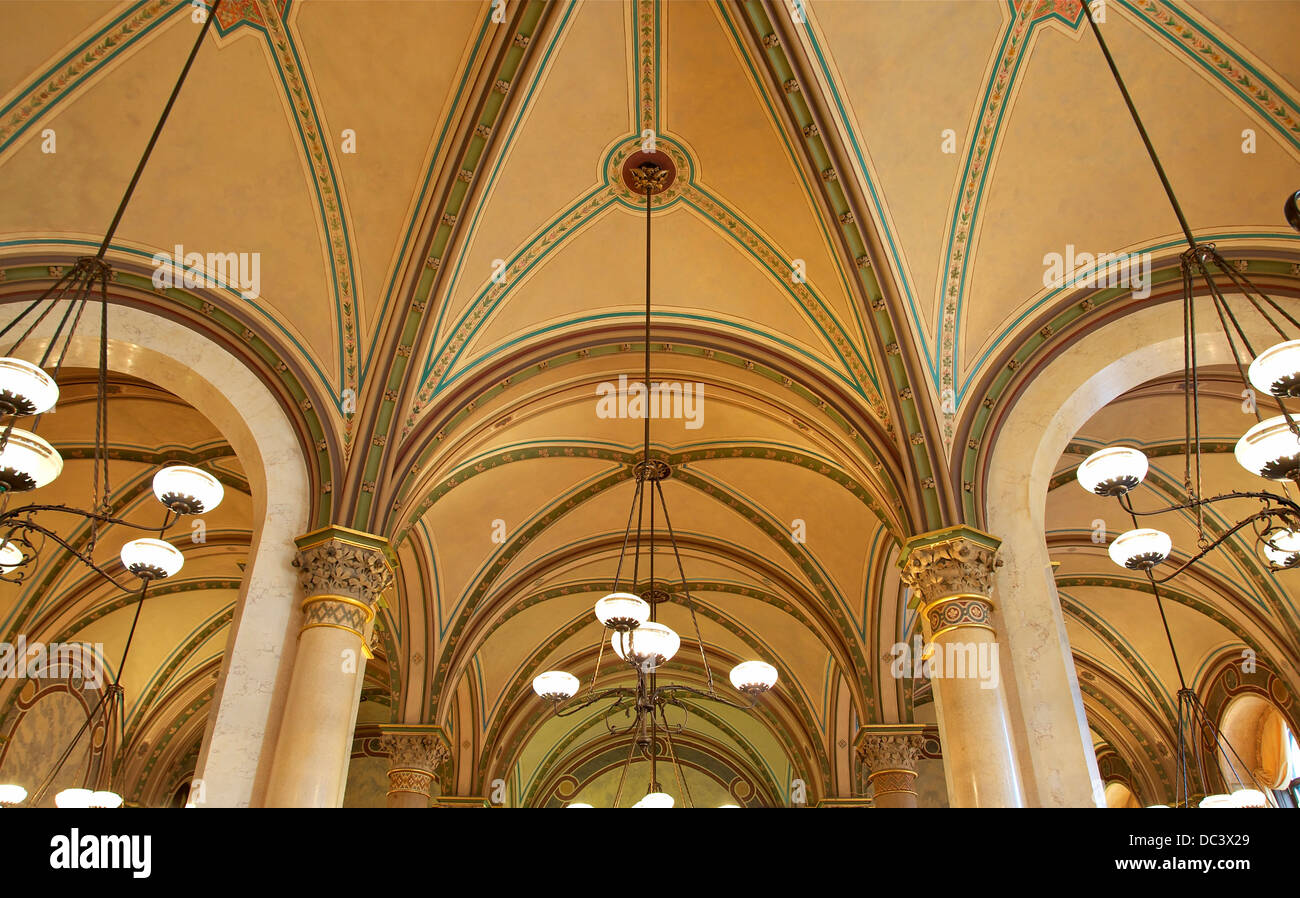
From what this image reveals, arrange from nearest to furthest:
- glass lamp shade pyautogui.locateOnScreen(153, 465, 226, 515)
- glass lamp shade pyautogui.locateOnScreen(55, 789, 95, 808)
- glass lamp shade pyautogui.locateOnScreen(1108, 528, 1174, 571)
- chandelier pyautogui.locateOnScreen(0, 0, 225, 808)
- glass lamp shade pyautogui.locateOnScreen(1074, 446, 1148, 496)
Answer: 1. chandelier pyautogui.locateOnScreen(0, 0, 225, 808)
2. glass lamp shade pyautogui.locateOnScreen(1074, 446, 1148, 496)
3. glass lamp shade pyautogui.locateOnScreen(153, 465, 226, 515)
4. glass lamp shade pyautogui.locateOnScreen(1108, 528, 1174, 571)
5. glass lamp shade pyautogui.locateOnScreen(55, 789, 95, 808)

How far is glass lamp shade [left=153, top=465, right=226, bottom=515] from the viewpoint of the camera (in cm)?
582

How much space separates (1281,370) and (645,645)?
3987 mm

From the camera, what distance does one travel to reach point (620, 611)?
632 cm

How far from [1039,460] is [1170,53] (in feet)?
9.76

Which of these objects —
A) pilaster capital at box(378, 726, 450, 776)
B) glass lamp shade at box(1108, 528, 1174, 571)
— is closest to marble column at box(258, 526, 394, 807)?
pilaster capital at box(378, 726, 450, 776)

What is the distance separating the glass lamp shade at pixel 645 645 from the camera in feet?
21.7

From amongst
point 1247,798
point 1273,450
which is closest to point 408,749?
point 1247,798

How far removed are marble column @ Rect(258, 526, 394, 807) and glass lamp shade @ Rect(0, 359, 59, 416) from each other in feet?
8.82

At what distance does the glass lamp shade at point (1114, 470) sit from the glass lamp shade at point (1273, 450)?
2.83 feet

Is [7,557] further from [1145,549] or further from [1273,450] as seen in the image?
[1145,549]

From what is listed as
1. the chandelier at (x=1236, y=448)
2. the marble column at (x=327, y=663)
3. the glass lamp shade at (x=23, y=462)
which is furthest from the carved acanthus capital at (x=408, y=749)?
the chandelier at (x=1236, y=448)

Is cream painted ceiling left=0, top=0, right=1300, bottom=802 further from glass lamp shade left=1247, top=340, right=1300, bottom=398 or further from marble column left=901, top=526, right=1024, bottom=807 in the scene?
glass lamp shade left=1247, top=340, right=1300, bottom=398
